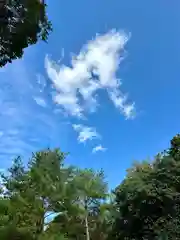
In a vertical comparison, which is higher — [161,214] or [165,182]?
[165,182]

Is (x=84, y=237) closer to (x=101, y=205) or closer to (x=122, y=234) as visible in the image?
(x=101, y=205)

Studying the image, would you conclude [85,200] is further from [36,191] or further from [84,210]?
[36,191]

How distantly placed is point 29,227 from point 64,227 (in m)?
4.41

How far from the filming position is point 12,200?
96.9 feet

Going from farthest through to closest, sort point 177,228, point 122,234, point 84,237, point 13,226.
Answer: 1. point 84,237
2. point 122,234
3. point 13,226
4. point 177,228

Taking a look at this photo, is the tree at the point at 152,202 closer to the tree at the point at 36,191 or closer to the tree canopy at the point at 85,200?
the tree canopy at the point at 85,200

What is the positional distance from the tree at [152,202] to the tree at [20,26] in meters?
21.3

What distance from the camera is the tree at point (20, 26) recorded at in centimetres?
655

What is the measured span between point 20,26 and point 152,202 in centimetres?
2305

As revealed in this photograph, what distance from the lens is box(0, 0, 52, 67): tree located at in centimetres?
655

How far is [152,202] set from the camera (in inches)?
1081

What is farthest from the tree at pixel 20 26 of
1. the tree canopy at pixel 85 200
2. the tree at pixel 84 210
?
the tree at pixel 84 210

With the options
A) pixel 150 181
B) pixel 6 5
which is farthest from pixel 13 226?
pixel 6 5

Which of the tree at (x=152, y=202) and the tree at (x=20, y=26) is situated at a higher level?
the tree at (x=152, y=202)
